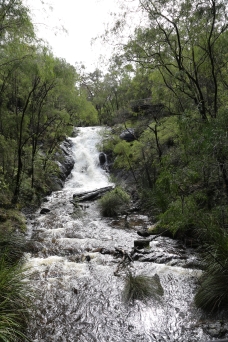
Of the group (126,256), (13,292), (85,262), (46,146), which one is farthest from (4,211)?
(46,146)

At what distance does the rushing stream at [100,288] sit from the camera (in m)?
3.99

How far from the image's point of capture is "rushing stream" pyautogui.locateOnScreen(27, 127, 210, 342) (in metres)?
3.99

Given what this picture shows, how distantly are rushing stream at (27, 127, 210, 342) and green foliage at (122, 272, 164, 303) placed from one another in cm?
12

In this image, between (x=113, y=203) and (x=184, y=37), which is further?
(x=113, y=203)

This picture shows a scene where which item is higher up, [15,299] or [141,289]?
[15,299]

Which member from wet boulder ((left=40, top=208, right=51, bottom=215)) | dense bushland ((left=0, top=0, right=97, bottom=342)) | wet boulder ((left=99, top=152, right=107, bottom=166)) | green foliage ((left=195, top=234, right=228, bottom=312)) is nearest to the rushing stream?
green foliage ((left=195, top=234, right=228, bottom=312))

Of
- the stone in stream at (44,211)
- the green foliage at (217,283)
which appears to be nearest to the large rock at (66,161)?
the stone in stream at (44,211)

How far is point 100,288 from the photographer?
5422 mm

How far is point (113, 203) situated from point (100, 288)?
7343 mm

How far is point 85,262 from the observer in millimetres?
6805

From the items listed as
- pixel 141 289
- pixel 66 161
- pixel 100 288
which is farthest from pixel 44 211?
pixel 66 161

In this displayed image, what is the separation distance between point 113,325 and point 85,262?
9.06 ft

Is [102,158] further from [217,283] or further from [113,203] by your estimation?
[217,283]

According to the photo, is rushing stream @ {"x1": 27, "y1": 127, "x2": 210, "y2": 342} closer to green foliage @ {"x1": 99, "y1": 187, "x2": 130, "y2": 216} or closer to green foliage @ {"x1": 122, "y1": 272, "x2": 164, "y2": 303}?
green foliage @ {"x1": 122, "y1": 272, "x2": 164, "y2": 303}
